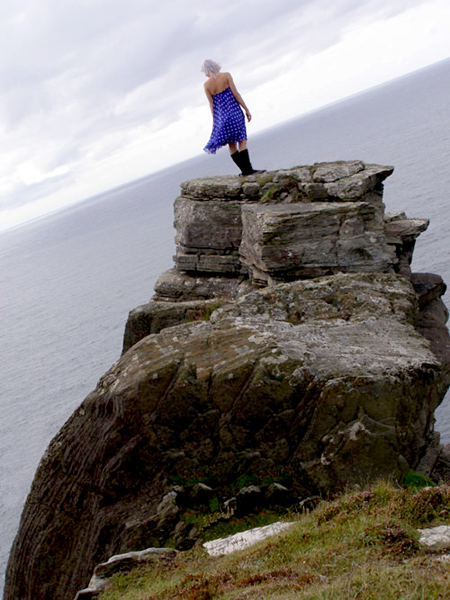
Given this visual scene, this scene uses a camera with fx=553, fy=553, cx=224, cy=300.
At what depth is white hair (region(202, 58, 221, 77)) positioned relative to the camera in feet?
69.1

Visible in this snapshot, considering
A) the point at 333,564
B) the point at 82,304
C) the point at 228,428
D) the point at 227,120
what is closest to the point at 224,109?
the point at 227,120

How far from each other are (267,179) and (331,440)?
1287 centimetres

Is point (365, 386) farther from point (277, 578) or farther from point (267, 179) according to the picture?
point (267, 179)

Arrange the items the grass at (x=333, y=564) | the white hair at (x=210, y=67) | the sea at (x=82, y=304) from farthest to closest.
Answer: the sea at (x=82, y=304)
the white hair at (x=210, y=67)
the grass at (x=333, y=564)

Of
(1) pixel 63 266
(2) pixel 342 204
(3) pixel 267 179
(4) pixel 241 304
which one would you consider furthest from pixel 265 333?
(1) pixel 63 266

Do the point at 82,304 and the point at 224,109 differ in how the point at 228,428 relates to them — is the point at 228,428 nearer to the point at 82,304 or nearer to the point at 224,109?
the point at 224,109

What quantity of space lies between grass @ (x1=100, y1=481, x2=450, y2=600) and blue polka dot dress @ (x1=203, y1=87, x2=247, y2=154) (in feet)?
50.9

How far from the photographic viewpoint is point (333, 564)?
758cm

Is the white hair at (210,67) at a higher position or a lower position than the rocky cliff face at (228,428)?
higher

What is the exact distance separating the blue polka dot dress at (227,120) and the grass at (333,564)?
1551 cm

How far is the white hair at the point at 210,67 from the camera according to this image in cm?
2105

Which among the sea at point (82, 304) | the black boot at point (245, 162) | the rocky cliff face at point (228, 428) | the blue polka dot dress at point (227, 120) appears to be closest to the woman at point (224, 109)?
the blue polka dot dress at point (227, 120)

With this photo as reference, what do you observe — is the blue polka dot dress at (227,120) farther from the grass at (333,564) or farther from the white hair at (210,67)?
the grass at (333,564)

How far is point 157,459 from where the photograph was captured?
1295 centimetres
